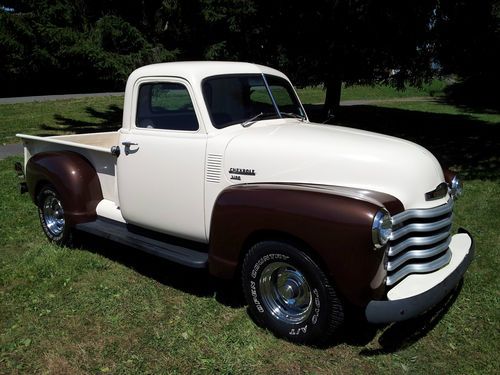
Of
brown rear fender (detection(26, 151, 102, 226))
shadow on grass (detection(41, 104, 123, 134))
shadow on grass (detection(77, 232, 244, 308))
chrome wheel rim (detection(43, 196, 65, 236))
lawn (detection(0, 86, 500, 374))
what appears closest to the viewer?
lawn (detection(0, 86, 500, 374))

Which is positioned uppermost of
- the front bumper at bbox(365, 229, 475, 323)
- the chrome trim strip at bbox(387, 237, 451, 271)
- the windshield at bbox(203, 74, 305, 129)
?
the windshield at bbox(203, 74, 305, 129)

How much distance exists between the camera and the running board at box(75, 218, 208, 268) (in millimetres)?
4012

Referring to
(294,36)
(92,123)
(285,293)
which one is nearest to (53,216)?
(285,293)

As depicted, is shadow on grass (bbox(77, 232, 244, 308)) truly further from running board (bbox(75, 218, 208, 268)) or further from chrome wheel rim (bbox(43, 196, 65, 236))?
running board (bbox(75, 218, 208, 268))

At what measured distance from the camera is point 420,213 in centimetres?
337

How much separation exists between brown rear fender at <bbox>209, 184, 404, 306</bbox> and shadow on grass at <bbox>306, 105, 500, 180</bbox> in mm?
6013

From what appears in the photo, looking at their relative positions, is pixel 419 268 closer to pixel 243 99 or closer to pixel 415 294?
pixel 415 294

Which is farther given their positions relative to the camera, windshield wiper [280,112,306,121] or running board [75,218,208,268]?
windshield wiper [280,112,306,121]

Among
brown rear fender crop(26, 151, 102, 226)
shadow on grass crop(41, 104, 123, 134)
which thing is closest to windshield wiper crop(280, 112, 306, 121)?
brown rear fender crop(26, 151, 102, 226)

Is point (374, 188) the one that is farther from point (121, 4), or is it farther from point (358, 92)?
point (358, 92)

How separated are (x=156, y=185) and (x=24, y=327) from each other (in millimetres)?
1504

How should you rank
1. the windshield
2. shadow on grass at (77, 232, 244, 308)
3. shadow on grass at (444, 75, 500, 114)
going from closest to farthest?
the windshield
shadow on grass at (77, 232, 244, 308)
shadow on grass at (444, 75, 500, 114)

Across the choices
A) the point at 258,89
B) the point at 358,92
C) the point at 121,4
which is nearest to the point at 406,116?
the point at 121,4

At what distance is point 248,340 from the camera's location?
365 centimetres
